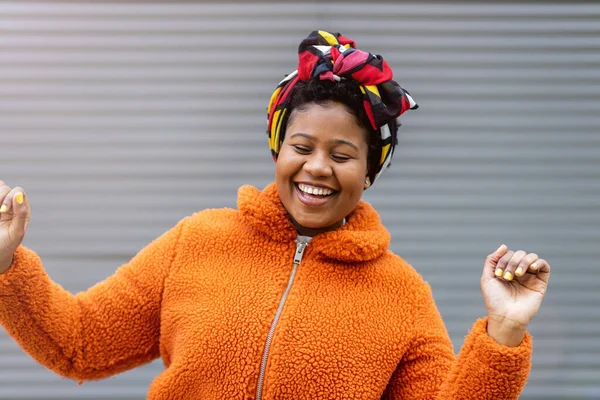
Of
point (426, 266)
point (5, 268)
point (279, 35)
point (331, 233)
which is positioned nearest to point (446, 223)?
point (426, 266)

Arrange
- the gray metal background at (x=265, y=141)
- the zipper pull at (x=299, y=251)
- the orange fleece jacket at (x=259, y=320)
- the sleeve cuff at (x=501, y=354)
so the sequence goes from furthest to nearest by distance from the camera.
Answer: the gray metal background at (x=265, y=141) < the zipper pull at (x=299, y=251) < the orange fleece jacket at (x=259, y=320) < the sleeve cuff at (x=501, y=354)

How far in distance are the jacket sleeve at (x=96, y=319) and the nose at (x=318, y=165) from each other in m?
0.40

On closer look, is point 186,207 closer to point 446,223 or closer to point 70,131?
point 70,131

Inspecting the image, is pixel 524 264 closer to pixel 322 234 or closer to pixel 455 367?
pixel 455 367

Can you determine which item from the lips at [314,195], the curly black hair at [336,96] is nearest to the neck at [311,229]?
the lips at [314,195]

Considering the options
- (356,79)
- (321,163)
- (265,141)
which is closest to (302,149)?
(321,163)

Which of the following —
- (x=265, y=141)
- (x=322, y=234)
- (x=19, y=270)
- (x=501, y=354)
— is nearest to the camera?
(x=501, y=354)

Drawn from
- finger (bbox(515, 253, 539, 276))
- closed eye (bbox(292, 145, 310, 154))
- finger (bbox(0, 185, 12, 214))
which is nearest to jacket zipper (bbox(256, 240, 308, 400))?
closed eye (bbox(292, 145, 310, 154))

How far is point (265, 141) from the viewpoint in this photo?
134 inches

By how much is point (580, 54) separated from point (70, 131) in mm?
2367

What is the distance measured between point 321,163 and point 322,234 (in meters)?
0.20

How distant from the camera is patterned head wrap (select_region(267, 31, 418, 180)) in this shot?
1771 mm

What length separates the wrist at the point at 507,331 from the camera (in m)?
1.64

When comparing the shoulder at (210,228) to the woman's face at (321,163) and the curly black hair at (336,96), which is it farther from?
the curly black hair at (336,96)
